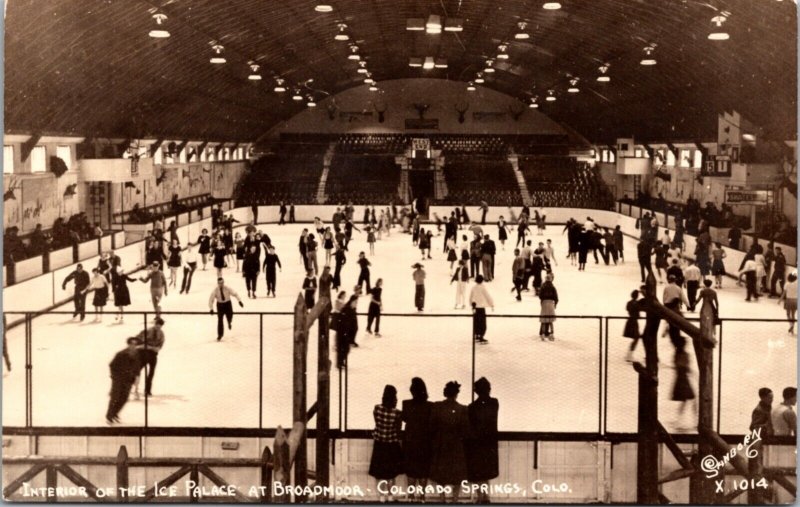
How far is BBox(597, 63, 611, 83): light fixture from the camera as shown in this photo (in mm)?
36531

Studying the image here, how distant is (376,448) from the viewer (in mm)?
12258

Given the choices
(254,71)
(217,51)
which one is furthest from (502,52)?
(217,51)

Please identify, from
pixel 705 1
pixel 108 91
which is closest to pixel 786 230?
pixel 705 1

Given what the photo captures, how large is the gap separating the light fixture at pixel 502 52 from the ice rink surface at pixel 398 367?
38.1 ft

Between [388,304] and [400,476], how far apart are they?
45.9ft

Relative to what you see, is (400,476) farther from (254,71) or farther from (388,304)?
(254,71)

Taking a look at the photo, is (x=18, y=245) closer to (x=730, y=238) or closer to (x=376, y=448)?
(x=376, y=448)

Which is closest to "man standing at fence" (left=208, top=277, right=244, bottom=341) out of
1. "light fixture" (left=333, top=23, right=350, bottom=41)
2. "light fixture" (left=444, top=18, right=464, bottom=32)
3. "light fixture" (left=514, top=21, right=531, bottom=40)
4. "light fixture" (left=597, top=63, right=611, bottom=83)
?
"light fixture" (left=444, top=18, right=464, bottom=32)

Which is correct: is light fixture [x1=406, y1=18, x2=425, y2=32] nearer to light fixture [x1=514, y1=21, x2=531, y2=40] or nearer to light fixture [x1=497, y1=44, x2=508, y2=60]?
light fixture [x1=514, y1=21, x2=531, y2=40]

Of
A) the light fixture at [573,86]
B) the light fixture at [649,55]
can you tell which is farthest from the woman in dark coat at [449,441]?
the light fixture at [573,86]

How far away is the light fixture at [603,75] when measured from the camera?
120 ft

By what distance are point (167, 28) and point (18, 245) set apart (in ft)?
26.3

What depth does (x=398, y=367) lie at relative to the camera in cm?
1891

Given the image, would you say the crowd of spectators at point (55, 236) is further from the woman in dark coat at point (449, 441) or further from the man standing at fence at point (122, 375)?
the woman in dark coat at point (449, 441)
